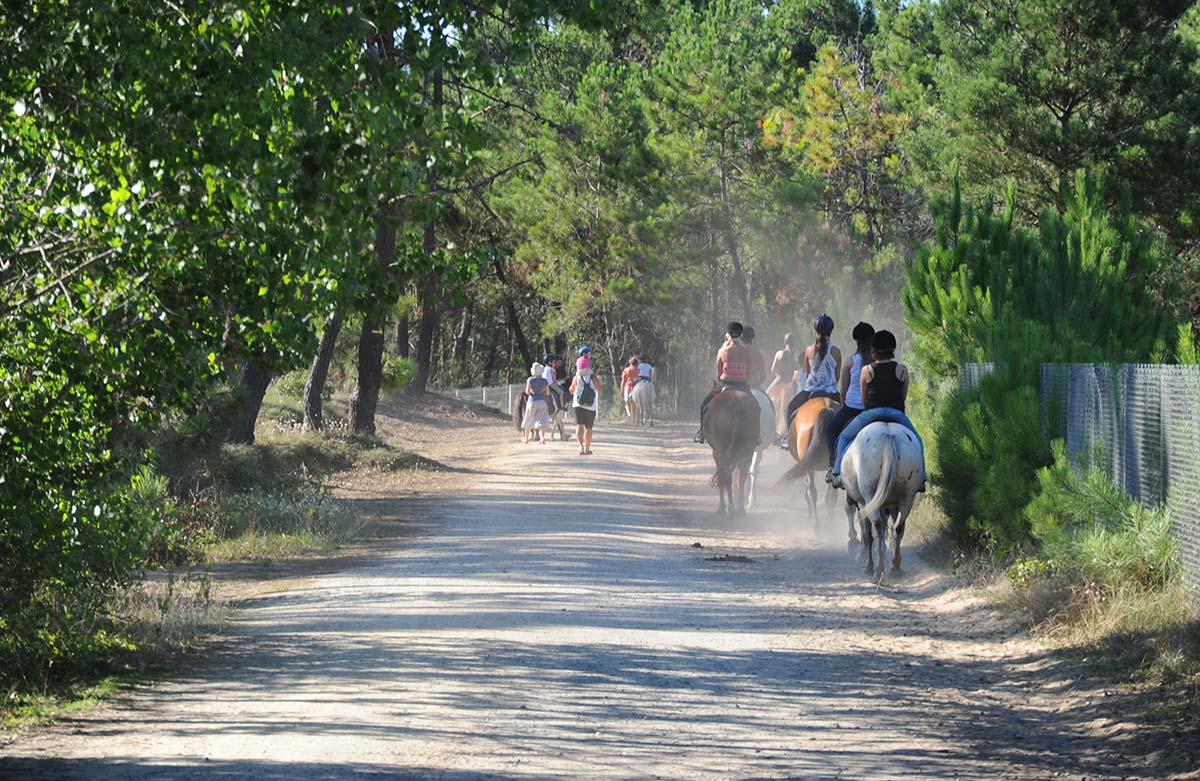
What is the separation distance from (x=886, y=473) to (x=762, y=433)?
24.9ft

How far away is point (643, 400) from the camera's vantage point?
1892 inches

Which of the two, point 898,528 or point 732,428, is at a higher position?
point 732,428

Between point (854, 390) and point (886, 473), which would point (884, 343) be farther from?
point (854, 390)

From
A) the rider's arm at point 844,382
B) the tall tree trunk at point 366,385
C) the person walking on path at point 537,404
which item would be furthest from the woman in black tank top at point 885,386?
the person walking on path at point 537,404

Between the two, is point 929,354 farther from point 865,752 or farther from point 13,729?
point 13,729

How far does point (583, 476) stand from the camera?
28.6m

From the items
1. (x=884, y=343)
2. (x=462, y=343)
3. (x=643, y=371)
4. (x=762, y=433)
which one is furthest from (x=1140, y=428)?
(x=462, y=343)

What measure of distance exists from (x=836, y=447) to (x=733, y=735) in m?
7.98

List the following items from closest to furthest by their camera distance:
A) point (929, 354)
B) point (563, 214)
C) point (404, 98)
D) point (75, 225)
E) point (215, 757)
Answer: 1. point (215, 757)
2. point (75, 225)
3. point (404, 98)
4. point (929, 354)
5. point (563, 214)

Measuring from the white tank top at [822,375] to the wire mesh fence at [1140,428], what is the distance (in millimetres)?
4618

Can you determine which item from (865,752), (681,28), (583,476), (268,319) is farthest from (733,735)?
(681,28)

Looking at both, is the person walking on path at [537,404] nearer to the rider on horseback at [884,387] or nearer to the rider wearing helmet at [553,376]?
the rider wearing helmet at [553,376]

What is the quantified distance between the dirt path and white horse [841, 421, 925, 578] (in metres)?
0.71

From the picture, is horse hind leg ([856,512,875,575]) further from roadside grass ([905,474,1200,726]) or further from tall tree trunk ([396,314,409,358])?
tall tree trunk ([396,314,409,358])
